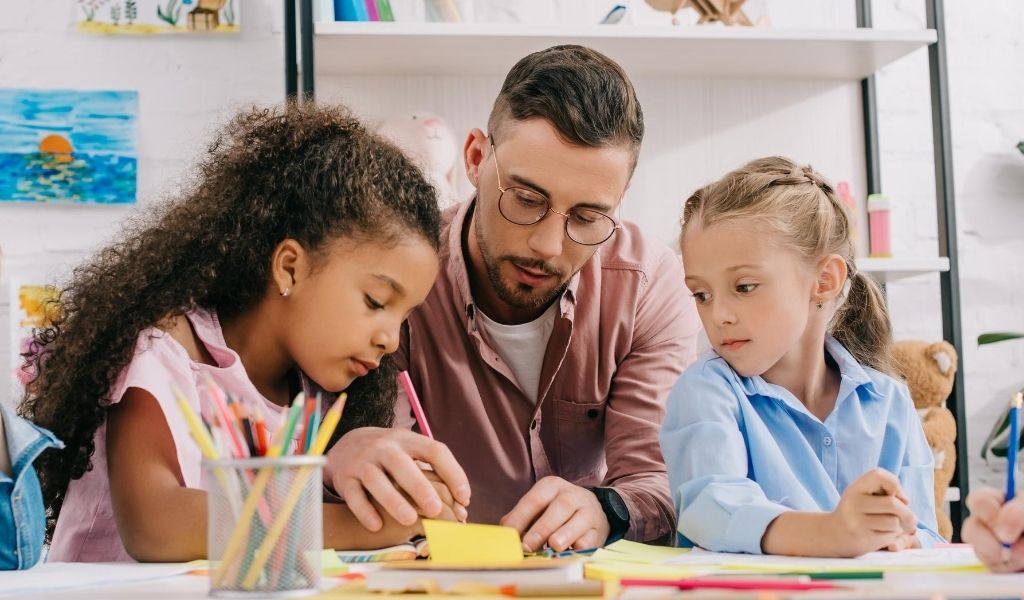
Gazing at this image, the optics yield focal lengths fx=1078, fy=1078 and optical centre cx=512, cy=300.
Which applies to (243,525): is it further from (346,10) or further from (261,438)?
(346,10)

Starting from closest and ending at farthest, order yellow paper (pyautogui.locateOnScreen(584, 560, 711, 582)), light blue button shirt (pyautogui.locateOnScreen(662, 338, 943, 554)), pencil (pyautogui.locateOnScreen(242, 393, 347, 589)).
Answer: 1. pencil (pyautogui.locateOnScreen(242, 393, 347, 589))
2. yellow paper (pyautogui.locateOnScreen(584, 560, 711, 582))
3. light blue button shirt (pyautogui.locateOnScreen(662, 338, 943, 554))

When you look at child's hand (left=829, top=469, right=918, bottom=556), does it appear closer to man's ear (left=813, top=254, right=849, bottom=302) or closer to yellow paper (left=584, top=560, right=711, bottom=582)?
yellow paper (left=584, top=560, right=711, bottom=582)

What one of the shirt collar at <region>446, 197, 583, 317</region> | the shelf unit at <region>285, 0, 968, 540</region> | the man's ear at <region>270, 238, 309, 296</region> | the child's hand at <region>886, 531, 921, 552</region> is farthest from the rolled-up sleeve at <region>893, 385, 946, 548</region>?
the shelf unit at <region>285, 0, 968, 540</region>

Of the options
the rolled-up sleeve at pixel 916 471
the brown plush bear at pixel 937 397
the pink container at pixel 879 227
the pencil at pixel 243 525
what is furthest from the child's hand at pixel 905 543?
the pink container at pixel 879 227

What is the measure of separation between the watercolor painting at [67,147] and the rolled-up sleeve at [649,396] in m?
1.22

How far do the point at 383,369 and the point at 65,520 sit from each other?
0.43 meters

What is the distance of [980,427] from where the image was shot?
2451mm

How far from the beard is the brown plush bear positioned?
0.91 m

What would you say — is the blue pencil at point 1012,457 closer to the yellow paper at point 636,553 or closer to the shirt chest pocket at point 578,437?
the yellow paper at point 636,553

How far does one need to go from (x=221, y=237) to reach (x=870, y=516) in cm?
74

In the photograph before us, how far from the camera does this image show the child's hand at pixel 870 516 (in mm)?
933

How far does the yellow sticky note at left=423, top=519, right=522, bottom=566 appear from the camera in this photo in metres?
0.83

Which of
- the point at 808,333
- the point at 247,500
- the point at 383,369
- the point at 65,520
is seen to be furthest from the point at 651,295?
the point at 247,500

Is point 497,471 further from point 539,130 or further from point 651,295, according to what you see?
point 539,130
